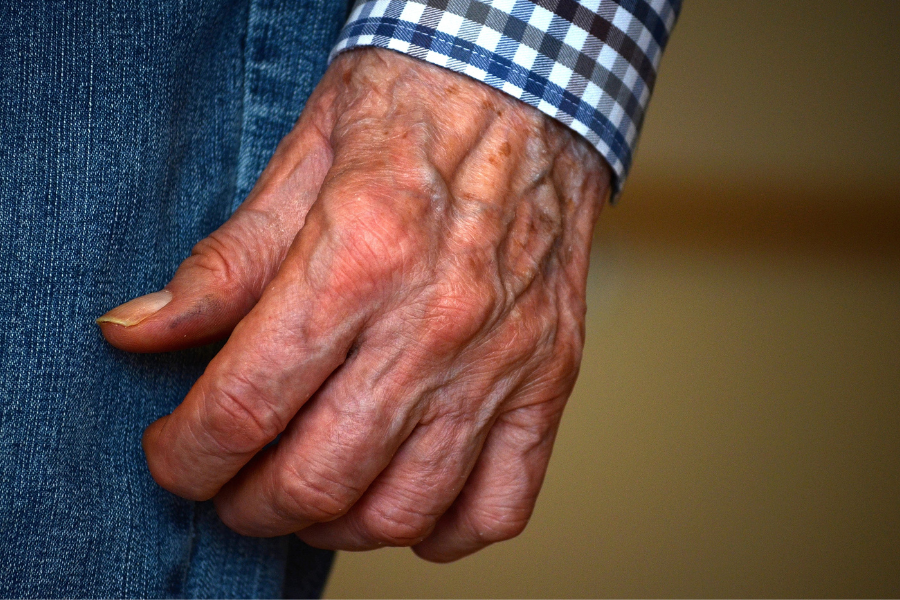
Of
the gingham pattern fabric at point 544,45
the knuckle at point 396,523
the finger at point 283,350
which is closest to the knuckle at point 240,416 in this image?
the finger at point 283,350

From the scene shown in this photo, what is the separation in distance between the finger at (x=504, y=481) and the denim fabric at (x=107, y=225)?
0.63ft

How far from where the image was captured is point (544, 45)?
485mm

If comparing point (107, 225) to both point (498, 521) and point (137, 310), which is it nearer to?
point (137, 310)

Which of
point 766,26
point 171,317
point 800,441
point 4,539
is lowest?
point 800,441

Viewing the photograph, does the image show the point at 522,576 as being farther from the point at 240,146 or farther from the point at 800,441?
the point at 240,146

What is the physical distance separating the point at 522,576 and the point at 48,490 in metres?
1.51

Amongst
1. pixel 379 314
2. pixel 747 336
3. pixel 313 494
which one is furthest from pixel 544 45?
pixel 747 336

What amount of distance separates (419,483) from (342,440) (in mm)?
75

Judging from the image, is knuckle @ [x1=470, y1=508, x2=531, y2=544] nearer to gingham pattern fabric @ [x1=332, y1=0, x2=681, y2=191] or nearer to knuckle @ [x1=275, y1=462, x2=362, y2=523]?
knuckle @ [x1=275, y1=462, x2=362, y2=523]

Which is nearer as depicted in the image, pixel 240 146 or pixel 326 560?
pixel 240 146

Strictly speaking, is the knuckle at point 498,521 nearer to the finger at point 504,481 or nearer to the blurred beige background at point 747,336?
the finger at point 504,481

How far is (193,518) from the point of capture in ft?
1.75

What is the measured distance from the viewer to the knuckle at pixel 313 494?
1.43ft

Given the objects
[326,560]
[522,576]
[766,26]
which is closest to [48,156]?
[326,560]
